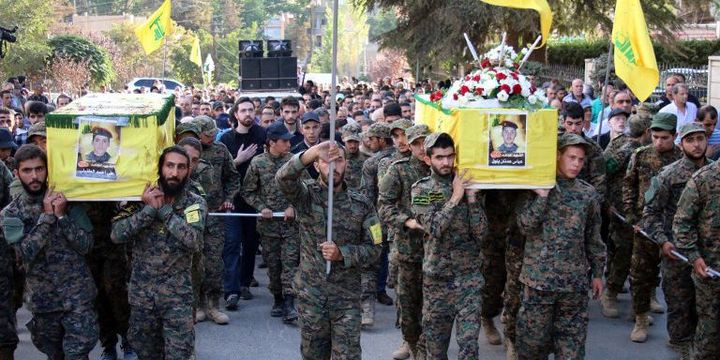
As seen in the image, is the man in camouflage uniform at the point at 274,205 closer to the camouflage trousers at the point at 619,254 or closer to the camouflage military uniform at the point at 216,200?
the camouflage military uniform at the point at 216,200

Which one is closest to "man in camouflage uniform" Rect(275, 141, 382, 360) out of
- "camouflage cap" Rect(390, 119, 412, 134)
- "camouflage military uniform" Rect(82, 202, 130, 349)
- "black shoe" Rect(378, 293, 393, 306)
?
"camouflage military uniform" Rect(82, 202, 130, 349)

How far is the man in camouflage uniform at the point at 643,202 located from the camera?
921cm

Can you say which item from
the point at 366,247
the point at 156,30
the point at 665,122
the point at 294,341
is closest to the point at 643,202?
the point at 665,122

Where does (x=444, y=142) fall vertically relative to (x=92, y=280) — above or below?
above

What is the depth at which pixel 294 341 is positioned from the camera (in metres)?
9.67

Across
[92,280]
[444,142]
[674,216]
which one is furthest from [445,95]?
→ [92,280]

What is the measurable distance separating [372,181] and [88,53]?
34.5 m

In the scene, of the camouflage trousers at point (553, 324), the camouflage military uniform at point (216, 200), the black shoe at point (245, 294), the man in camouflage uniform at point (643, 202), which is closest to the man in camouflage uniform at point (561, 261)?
the camouflage trousers at point (553, 324)

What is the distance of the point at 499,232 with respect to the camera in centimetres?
887

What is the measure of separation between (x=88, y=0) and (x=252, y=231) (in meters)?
86.1

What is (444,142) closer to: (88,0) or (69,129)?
(69,129)

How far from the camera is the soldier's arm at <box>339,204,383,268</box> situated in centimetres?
711

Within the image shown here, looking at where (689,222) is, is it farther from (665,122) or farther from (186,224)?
(186,224)

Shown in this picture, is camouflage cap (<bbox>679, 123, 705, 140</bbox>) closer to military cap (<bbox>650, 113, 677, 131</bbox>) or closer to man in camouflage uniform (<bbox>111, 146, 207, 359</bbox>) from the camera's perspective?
military cap (<bbox>650, 113, 677, 131</bbox>)
